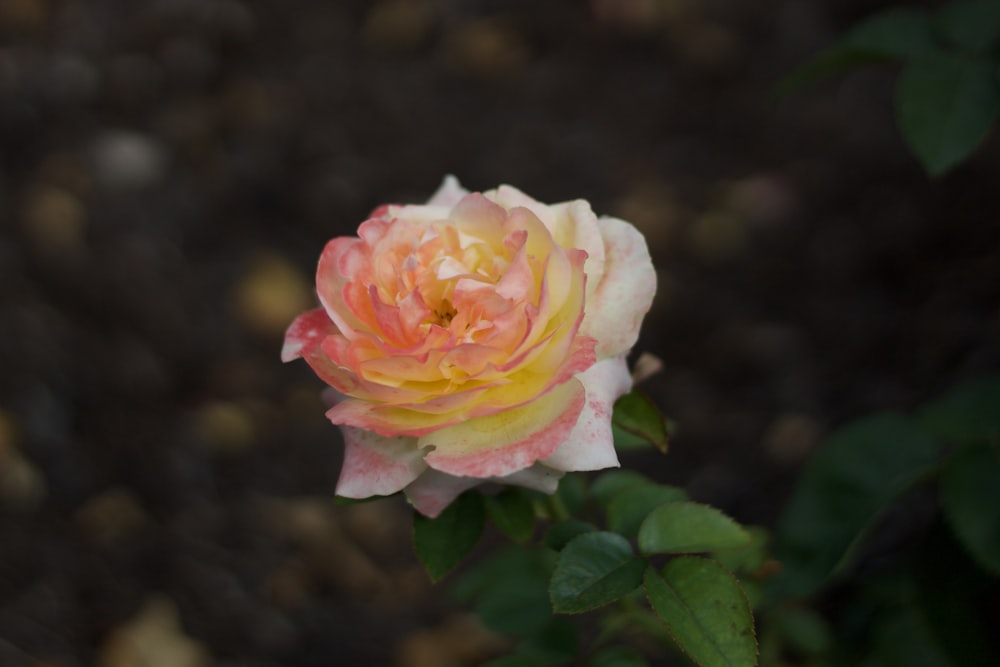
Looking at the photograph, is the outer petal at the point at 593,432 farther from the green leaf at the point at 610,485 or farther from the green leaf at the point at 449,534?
the green leaf at the point at 610,485

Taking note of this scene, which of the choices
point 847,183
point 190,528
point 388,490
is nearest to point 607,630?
point 388,490

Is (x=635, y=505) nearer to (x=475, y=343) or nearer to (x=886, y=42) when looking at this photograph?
(x=475, y=343)

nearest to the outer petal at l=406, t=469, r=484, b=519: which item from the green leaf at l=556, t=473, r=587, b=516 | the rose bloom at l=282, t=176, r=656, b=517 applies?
the rose bloom at l=282, t=176, r=656, b=517

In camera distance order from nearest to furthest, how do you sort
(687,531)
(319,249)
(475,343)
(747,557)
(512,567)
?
(475,343), (687,531), (747,557), (512,567), (319,249)

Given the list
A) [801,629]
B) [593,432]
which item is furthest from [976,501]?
[593,432]

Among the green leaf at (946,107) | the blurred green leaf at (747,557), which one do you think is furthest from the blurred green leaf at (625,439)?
Result: the green leaf at (946,107)
